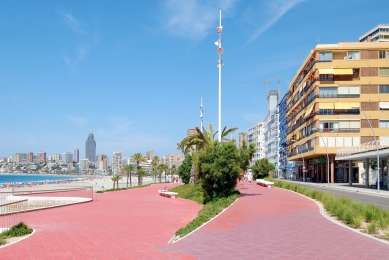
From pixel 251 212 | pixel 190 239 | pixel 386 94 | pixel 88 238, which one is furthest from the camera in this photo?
pixel 386 94

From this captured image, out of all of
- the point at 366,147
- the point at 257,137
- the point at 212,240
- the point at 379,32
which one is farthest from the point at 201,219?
the point at 257,137

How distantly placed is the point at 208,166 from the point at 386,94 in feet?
120

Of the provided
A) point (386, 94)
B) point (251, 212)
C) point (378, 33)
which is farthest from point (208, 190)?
point (378, 33)

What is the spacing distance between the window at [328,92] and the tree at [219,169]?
32553mm

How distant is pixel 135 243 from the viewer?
1091 cm

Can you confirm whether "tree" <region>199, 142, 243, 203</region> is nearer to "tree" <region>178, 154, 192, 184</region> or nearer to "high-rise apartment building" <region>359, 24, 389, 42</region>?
"tree" <region>178, 154, 192, 184</region>

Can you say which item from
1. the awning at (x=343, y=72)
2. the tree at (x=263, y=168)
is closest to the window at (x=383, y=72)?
the awning at (x=343, y=72)

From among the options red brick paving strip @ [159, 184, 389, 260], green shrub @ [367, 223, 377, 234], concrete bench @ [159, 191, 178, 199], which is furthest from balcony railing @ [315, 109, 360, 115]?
green shrub @ [367, 223, 377, 234]

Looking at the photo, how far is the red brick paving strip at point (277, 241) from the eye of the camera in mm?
8750

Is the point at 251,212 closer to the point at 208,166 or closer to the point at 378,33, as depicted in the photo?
the point at 208,166

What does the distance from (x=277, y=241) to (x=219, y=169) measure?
502 inches

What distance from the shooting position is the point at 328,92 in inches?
2078

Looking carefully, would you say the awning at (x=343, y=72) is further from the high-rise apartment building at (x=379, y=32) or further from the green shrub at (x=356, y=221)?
the high-rise apartment building at (x=379, y=32)

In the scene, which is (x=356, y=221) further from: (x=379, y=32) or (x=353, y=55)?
(x=379, y=32)
